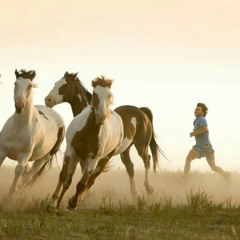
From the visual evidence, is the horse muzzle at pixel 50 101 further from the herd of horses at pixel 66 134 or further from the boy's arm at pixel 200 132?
the boy's arm at pixel 200 132

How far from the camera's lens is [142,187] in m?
15.1

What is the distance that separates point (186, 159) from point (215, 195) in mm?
1050

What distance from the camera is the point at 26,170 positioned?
10.9m

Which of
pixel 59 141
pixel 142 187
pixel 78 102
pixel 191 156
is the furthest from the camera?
pixel 142 187

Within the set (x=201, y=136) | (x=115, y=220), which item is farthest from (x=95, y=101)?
(x=201, y=136)

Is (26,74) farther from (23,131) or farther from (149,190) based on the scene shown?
(149,190)

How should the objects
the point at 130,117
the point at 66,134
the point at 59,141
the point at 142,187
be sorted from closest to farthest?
the point at 66,134, the point at 59,141, the point at 130,117, the point at 142,187

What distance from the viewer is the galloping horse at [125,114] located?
10.9m

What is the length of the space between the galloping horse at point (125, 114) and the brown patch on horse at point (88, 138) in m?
1.97

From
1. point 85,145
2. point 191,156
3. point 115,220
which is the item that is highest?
point 191,156

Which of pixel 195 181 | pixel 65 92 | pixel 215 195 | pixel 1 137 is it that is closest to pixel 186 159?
pixel 215 195

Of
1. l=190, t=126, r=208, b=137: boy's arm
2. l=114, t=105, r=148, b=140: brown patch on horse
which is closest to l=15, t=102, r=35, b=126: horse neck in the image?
l=114, t=105, r=148, b=140: brown patch on horse

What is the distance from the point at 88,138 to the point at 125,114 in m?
2.75

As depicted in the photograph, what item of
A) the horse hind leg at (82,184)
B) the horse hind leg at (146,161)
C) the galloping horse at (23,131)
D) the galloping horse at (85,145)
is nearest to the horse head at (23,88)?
the galloping horse at (23,131)
